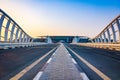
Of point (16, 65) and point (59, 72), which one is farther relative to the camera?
point (16, 65)

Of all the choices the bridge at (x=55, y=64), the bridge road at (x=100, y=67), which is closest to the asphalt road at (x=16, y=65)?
the bridge at (x=55, y=64)

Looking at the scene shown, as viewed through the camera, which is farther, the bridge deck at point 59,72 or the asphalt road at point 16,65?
the asphalt road at point 16,65

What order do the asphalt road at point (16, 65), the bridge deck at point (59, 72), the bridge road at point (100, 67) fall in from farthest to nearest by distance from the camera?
the asphalt road at point (16, 65)
the bridge road at point (100, 67)
the bridge deck at point (59, 72)

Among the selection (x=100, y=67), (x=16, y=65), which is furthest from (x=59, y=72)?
(x=16, y=65)

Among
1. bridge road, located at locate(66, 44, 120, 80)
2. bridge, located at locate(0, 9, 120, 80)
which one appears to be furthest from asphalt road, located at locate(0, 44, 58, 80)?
bridge road, located at locate(66, 44, 120, 80)

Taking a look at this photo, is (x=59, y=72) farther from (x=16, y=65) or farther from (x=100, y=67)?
(x=16, y=65)

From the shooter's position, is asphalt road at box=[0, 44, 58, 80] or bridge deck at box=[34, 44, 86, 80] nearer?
bridge deck at box=[34, 44, 86, 80]

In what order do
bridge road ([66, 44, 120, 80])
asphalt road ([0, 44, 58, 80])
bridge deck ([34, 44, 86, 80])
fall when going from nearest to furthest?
bridge deck ([34, 44, 86, 80]) → bridge road ([66, 44, 120, 80]) → asphalt road ([0, 44, 58, 80])

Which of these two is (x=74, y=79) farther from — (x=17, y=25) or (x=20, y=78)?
(x=17, y=25)

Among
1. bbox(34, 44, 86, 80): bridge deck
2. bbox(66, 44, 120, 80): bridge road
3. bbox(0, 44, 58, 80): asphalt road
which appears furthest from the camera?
bbox(0, 44, 58, 80): asphalt road

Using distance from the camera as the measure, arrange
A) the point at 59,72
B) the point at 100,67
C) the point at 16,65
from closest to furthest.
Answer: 1. the point at 59,72
2. the point at 100,67
3. the point at 16,65

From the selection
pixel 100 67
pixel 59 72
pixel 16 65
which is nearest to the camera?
pixel 59 72

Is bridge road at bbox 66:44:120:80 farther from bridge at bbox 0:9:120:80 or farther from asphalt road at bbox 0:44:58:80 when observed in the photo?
asphalt road at bbox 0:44:58:80

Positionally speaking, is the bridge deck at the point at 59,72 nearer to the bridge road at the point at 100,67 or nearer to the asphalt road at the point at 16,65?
the asphalt road at the point at 16,65
